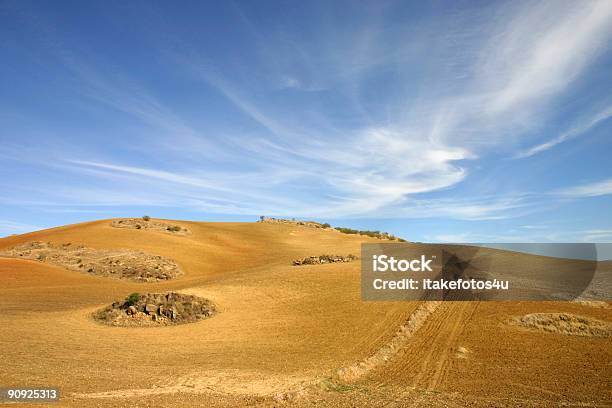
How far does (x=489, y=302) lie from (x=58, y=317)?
21.4 metres

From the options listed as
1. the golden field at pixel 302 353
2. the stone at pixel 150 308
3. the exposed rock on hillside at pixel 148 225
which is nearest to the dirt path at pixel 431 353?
the golden field at pixel 302 353

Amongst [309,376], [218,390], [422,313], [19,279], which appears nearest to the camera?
[218,390]

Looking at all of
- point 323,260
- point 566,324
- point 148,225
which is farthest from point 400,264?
point 148,225

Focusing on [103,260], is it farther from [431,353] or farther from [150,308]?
[431,353]

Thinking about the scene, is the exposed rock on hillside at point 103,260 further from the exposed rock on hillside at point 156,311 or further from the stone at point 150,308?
the stone at point 150,308

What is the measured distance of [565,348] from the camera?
1363 centimetres

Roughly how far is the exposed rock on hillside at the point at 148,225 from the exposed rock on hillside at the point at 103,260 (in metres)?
12.0

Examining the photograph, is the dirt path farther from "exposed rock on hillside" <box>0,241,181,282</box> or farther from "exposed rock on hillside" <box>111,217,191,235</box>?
"exposed rock on hillside" <box>111,217,191,235</box>

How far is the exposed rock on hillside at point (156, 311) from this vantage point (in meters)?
18.3

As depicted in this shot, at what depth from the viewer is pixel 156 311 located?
19109 millimetres

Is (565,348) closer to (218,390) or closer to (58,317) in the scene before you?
(218,390)

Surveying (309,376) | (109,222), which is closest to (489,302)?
(309,376)

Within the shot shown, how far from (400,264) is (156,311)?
18409 mm

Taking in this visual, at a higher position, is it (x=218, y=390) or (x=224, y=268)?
(x=224, y=268)
